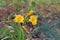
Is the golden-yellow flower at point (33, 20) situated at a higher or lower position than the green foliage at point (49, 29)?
higher

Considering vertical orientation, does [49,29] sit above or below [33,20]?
below

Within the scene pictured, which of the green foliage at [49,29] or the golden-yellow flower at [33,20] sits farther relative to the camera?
the golden-yellow flower at [33,20]

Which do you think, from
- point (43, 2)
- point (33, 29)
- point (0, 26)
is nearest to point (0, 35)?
point (0, 26)

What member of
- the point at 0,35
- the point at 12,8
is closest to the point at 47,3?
the point at 12,8

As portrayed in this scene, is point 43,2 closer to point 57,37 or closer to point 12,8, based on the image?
point 12,8

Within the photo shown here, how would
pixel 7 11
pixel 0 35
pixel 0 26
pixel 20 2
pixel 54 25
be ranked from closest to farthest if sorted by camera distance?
1. pixel 0 35
2. pixel 0 26
3. pixel 54 25
4. pixel 7 11
5. pixel 20 2

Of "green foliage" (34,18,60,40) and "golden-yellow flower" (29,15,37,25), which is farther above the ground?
"golden-yellow flower" (29,15,37,25)

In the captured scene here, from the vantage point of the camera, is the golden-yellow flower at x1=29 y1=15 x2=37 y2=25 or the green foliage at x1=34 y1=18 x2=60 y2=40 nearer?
the green foliage at x1=34 y1=18 x2=60 y2=40

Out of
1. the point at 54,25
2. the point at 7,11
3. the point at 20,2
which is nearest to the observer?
the point at 54,25

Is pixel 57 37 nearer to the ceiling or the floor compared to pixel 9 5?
nearer to the floor

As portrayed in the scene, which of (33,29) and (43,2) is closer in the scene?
(33,29)

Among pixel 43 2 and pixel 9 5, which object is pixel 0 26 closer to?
pixel 9 5
